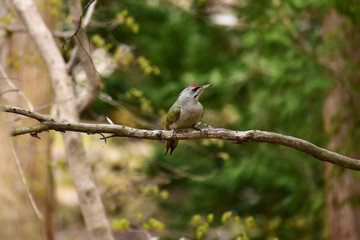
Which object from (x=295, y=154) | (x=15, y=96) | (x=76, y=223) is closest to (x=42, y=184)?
(x=15, y=96)

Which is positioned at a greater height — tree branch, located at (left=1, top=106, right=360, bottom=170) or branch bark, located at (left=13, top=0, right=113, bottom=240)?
branch bark, located at (left=13, top=0, right=113, bottom=240)

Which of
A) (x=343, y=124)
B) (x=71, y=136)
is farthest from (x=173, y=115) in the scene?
(x=343, y=124)

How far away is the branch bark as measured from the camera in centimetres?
495

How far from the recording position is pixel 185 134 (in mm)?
3793

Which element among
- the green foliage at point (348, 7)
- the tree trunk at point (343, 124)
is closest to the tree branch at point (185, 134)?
the green foliage at point (348, 7)

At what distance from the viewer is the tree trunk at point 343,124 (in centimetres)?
691

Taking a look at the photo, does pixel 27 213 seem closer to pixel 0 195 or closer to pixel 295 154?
pixel 0 195

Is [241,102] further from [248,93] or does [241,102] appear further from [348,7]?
[348,7]

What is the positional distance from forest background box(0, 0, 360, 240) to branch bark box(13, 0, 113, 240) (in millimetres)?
190

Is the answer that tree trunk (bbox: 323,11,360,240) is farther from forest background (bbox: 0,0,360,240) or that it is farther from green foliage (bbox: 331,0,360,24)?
green foliage (bbox: 331,0,360,24)

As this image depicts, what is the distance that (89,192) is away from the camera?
4969 mm

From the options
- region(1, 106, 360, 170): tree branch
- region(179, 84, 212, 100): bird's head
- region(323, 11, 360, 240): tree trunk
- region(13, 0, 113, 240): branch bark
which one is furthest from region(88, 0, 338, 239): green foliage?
region(1, 106, 360, 170): tree branch

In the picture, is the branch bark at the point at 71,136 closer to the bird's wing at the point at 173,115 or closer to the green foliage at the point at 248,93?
the green foliage at the point at 248,93

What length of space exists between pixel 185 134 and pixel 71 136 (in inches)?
69.0
